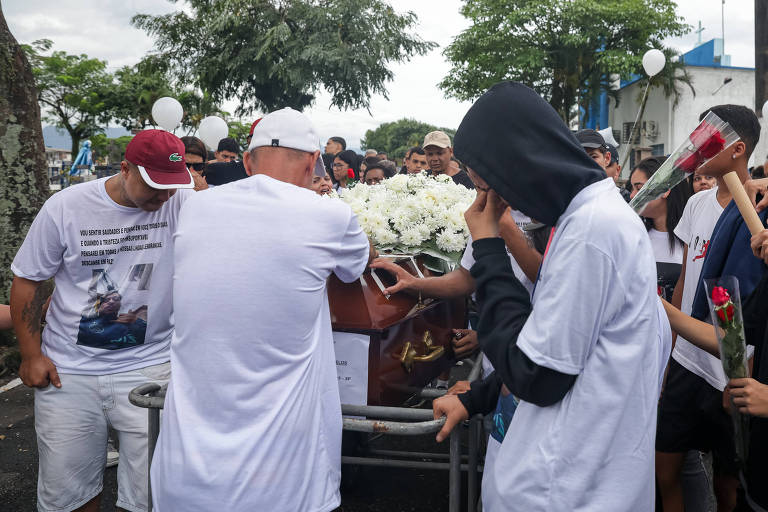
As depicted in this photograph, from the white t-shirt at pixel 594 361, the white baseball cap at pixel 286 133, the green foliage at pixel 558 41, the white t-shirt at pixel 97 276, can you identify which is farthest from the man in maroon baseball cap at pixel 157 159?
the green foliage at pixel 558 41

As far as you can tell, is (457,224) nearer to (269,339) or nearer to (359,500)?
(269,339)

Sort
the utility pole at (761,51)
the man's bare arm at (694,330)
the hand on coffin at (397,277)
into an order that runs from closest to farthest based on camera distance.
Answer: the man's bare arm at (694,330), the hand on coffin at (397,277), the utility pole at (761,51)

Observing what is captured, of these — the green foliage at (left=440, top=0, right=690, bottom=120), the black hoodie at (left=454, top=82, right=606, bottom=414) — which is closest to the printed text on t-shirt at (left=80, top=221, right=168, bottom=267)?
the black hoodie at (left=454, top=82, right=606, bottom=414)

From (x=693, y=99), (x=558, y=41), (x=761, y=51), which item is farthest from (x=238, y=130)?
(x=761, y=51)

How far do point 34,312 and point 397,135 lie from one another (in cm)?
9027

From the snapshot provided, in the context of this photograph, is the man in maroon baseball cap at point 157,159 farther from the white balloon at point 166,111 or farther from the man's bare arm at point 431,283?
the white balloon at point 166,111

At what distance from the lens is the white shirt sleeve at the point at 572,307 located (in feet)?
4.62

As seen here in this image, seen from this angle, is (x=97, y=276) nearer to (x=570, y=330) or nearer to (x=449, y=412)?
(x=449, y=412)

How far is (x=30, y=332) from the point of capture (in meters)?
2.78

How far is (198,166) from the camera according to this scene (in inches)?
245

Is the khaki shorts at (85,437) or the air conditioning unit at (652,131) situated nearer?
the khaki shorts at (85,437)

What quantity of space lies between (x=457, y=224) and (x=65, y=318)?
5.64 ft

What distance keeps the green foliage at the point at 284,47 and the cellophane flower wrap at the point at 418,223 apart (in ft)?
87.7

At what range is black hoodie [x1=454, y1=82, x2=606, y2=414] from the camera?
4.85 feet
